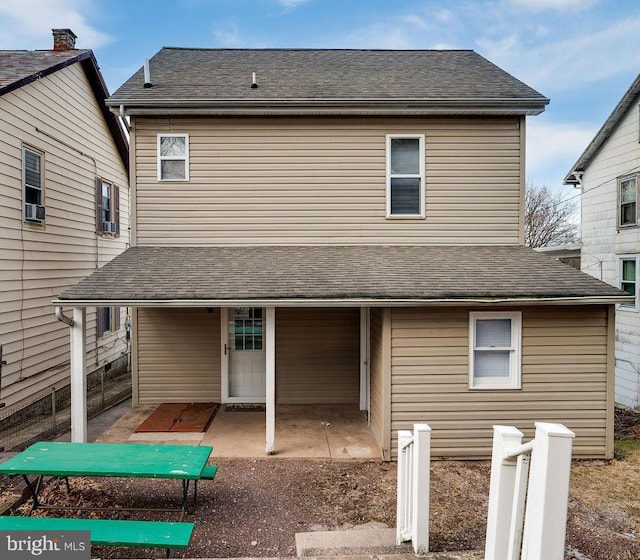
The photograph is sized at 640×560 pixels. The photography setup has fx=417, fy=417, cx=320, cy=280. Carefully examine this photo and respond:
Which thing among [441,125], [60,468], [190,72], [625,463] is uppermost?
[190,72]

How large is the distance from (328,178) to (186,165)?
2.74m

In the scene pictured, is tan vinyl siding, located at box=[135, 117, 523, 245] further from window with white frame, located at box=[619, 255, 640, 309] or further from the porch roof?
window with white frame, located at box=[619, 255, 640, 309]

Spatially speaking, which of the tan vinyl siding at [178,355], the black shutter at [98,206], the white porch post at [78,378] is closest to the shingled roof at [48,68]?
Result: the black shutter at [98,206]

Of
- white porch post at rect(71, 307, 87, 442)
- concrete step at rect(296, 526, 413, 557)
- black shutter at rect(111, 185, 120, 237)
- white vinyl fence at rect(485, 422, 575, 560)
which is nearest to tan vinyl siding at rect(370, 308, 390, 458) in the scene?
concrete step at rect(296, 526, 413, 557)

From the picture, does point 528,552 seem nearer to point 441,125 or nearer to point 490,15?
point 441,125

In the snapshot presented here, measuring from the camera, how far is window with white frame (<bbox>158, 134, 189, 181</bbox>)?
A: 7.99m

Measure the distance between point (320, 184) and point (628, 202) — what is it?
8224 millimetres

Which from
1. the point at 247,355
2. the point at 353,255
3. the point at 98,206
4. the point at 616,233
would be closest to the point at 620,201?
the point at 616,233

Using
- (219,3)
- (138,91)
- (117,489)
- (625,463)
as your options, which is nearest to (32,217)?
(138,91)

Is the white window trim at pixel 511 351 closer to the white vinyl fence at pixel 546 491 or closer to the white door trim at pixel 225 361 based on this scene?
the white vinyl fence at pixel 546 491

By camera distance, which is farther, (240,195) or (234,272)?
(240,195)

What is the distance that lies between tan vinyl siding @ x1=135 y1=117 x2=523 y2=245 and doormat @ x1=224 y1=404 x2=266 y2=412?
327cm

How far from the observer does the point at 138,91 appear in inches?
313

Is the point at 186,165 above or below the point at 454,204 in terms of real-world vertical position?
above
